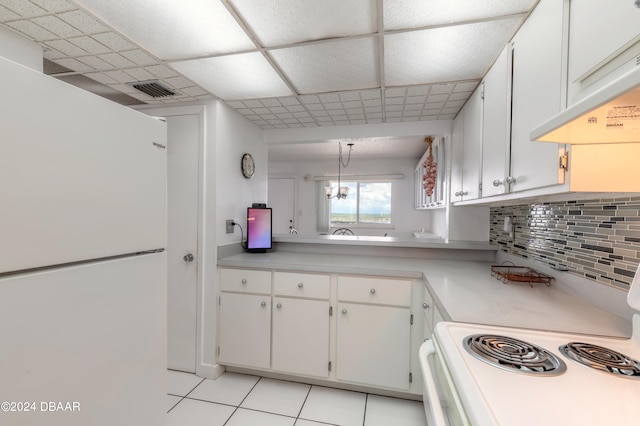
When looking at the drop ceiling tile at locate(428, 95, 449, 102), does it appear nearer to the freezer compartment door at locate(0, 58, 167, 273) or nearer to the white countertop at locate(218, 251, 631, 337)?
the white countertop at locate(218, 251, 631, 337)

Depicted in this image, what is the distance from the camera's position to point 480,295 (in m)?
1.27

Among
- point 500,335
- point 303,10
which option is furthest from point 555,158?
point 303,10

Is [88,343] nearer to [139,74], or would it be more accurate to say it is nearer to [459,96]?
[139,74]

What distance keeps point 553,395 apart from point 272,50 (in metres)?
1.68

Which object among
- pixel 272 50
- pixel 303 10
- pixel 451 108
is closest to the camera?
pixel 303 10

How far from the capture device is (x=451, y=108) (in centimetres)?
209

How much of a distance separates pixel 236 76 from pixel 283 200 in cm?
385

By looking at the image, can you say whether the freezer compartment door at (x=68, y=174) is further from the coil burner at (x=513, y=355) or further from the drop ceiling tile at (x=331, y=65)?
the coil burner at (x=513, y=355)

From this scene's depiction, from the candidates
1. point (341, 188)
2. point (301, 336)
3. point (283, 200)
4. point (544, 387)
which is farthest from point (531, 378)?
point (283, 200)

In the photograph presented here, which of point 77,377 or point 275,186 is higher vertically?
point 275,186

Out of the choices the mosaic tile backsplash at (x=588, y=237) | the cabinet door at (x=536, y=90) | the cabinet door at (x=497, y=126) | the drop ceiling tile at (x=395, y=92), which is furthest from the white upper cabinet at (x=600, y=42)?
the drop ceiling tile at (x=395, y=92)

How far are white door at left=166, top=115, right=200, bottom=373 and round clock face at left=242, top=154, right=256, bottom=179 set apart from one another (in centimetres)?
42

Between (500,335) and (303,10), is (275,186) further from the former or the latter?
(500,335)

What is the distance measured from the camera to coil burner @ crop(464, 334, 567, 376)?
70 cm
